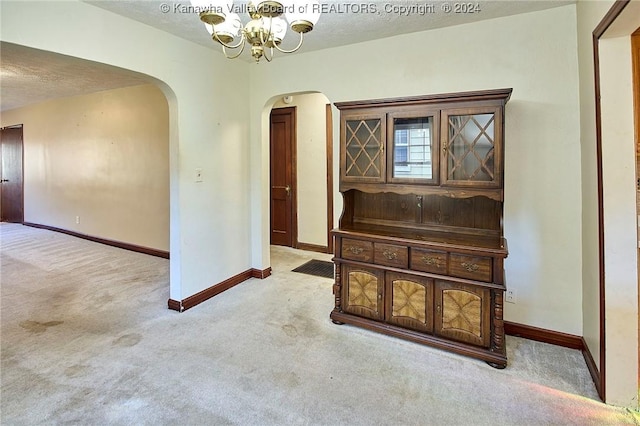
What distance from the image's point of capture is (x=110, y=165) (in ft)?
18.4

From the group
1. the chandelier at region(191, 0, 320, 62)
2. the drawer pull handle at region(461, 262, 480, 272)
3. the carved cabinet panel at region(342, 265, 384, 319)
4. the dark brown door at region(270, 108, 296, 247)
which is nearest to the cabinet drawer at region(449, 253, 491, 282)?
the drawer pull handle at region(461, 262, 480, 272)

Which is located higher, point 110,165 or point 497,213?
point 110,165

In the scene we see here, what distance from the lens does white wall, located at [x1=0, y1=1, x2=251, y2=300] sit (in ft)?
7.55

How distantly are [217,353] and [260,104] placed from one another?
2.64 meters

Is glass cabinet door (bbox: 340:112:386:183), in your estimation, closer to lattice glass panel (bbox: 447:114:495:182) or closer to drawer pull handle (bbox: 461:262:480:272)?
lattice glass panel (bbox: 447:114:495:182)

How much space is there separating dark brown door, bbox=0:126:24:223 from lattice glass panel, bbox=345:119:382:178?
7.93 metres

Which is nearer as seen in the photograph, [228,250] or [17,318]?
[17,318]

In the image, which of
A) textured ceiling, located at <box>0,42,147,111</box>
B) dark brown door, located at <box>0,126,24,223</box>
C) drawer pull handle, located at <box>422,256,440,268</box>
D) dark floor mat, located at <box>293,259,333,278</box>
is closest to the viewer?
drawer pull handle, located at <box>422,256,440,268</box>

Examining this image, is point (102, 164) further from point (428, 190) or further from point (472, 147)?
point (472, 147)

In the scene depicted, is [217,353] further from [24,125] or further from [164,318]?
[24,125]

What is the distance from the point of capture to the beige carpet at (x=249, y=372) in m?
1.90

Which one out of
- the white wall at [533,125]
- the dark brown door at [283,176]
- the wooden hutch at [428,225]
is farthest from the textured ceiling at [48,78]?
the white wall at [533,125]

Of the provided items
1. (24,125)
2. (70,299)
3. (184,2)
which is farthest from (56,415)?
(24,125)

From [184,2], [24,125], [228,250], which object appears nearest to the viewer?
[184,2]
